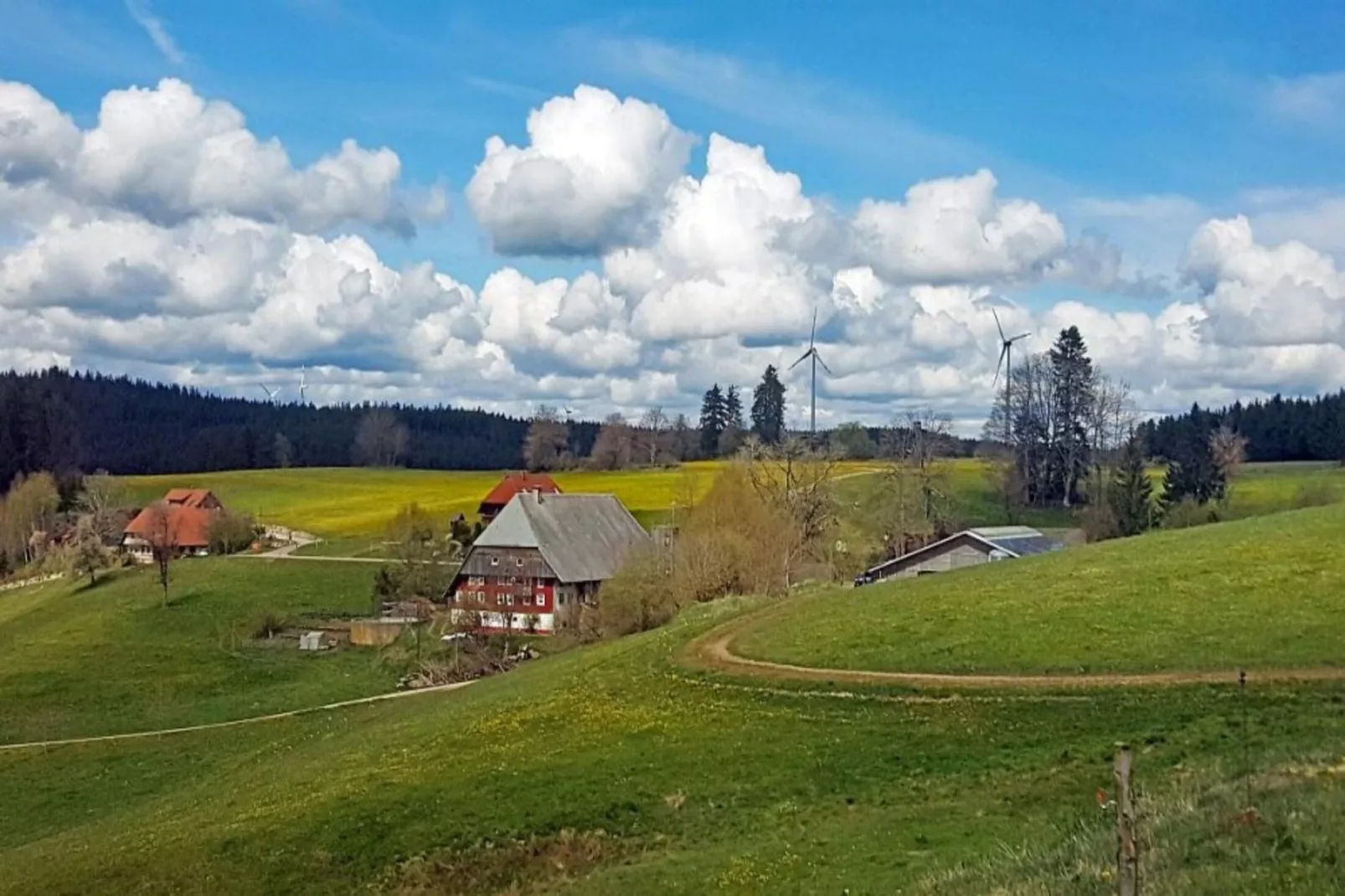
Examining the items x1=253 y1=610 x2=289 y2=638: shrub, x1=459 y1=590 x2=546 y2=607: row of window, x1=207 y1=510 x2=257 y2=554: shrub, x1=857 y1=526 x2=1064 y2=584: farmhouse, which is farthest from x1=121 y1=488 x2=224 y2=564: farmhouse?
x1=857 y1=526 x2=1064 y2=584: farmhouse

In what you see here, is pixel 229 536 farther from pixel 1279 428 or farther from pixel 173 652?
pixel 1279 428

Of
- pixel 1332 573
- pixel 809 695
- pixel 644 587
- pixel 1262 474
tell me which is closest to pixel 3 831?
pixel 809 695

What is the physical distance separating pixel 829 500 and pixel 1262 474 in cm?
6752

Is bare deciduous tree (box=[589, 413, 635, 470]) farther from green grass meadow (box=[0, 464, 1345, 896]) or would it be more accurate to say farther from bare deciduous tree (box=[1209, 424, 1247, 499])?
green grass meadow (box=[0, 464, 1345, 896])

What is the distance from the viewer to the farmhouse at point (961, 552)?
83.2 metres

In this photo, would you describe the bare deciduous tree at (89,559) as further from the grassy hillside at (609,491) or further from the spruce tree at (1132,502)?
the spruce tree at (1132,502)

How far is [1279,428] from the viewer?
16700 centimetres

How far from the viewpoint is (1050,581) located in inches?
1843

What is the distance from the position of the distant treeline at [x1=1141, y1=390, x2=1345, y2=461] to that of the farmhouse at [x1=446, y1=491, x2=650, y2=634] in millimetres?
80397

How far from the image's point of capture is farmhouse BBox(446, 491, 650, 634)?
89.9m

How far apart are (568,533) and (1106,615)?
61836 mm

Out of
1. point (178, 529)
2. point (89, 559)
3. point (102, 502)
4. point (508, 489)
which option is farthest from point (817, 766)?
point (102, 502)

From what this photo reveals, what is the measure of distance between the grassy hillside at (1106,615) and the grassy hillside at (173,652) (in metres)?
Answer: 33.1

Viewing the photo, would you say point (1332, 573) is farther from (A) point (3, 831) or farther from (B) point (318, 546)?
(B) point (318, 546)
